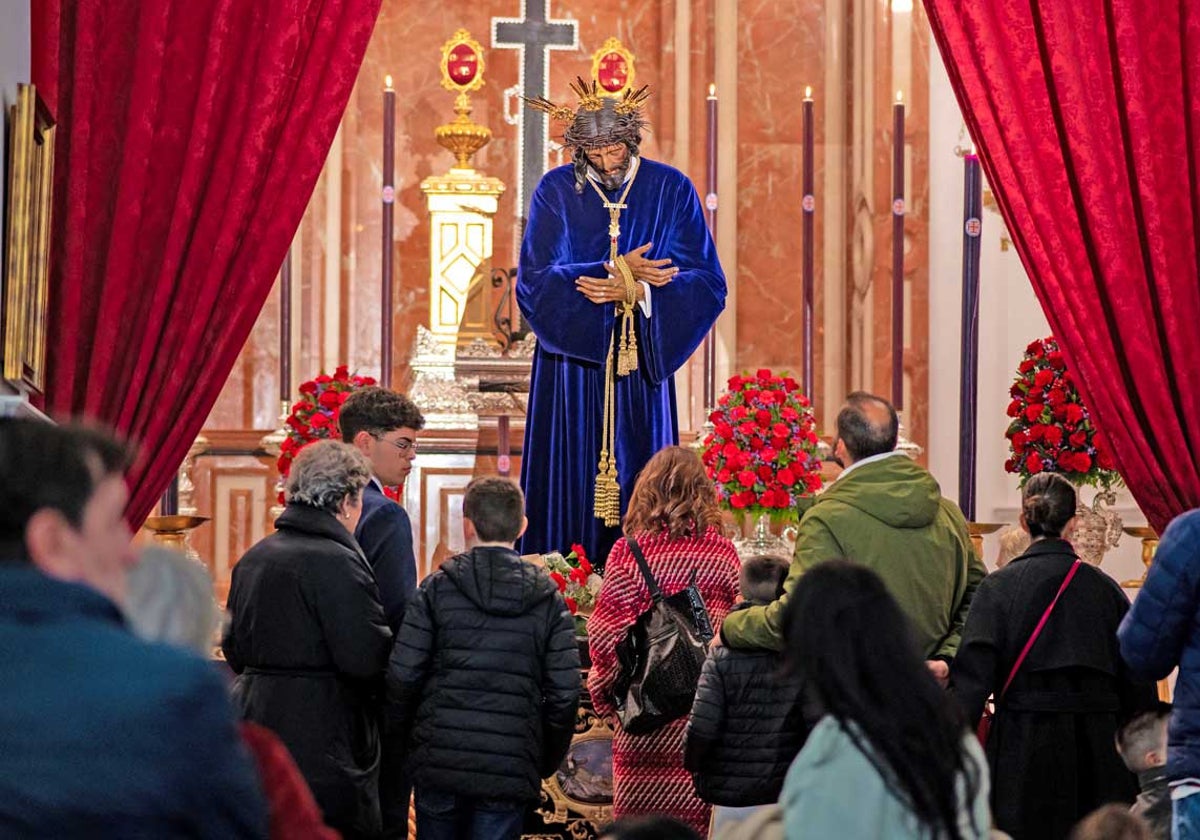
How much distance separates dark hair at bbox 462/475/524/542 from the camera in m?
4.75

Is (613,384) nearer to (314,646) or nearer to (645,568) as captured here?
(645,568)

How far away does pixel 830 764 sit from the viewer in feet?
9.09

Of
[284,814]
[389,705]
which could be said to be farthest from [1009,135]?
[284,814]

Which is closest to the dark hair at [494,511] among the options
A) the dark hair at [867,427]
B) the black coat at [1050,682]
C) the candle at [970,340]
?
the dark hair at [867,427]

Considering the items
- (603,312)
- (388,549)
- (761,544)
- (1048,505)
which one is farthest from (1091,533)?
(388,549)

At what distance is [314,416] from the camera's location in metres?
7.03

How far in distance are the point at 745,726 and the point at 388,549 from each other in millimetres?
1133

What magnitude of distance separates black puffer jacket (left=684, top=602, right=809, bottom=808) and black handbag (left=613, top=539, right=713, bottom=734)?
21 cm

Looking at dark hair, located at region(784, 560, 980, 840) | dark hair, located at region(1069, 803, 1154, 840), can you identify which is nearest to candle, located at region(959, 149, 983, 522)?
dark hair, located at region(1069, 803, 1154, 840)

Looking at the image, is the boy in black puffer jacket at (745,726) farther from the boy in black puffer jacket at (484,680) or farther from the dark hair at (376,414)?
the dark hair at (376,414)

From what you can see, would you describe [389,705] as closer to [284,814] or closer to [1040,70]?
[284,814]

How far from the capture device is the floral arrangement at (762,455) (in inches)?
254

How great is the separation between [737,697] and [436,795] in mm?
826

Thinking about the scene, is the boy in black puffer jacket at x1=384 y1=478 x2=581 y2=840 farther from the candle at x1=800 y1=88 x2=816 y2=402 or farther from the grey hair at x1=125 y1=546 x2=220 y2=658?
the candle at x1=800 y1=88 x2=816 y2=402
